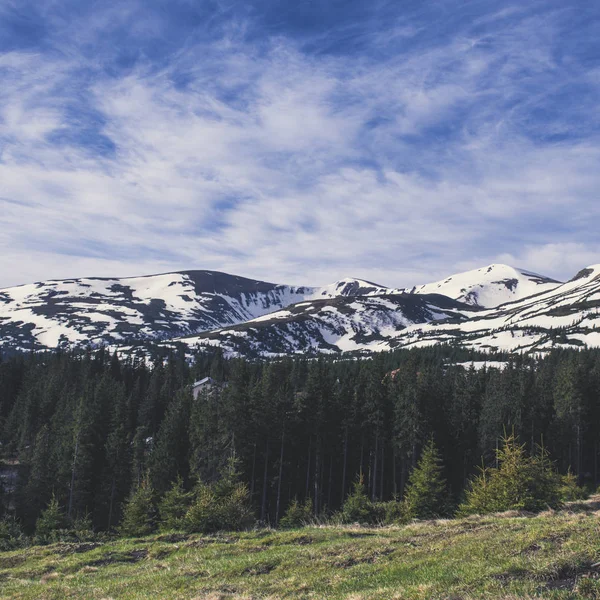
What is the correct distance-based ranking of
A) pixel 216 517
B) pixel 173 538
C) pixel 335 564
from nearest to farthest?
1. pixel 335 564
2. pixel 173 538
3. pixel 216 517

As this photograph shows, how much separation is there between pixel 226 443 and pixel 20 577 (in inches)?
1569

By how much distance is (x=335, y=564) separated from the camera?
648 inches

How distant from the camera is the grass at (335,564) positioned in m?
11.1

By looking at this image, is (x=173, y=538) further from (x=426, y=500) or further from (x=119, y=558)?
(x=426, y=500)

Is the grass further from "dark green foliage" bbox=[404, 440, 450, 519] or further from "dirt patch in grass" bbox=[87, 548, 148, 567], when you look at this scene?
"dark green foliage" bbox=[404, 440, 450, 519]

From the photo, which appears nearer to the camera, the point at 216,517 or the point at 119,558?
the point at 119,558

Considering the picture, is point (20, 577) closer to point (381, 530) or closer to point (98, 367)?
point (381, 530)

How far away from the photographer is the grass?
11.1 m

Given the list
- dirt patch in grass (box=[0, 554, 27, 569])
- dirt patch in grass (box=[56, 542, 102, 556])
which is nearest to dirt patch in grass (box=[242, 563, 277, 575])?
dirt patch in grass (box=[56, 542, 102, 556])

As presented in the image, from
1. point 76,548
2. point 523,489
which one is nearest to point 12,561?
point 76,548

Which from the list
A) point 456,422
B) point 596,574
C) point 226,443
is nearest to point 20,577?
point 596,574

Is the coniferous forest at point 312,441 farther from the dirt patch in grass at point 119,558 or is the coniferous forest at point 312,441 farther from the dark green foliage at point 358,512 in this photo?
the dirt patch in grass at point 119,558

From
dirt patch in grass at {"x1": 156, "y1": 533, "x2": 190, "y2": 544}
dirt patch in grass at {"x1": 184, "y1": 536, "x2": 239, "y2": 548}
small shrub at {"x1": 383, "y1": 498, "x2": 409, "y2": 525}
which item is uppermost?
dirt patch in grass at {"x1": 184, "y1": 536, "x2": 239, "y2": 548}

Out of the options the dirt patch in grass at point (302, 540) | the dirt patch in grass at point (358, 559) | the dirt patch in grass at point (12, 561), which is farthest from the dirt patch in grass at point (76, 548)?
the dirt patch in grass at point (358, 559)
